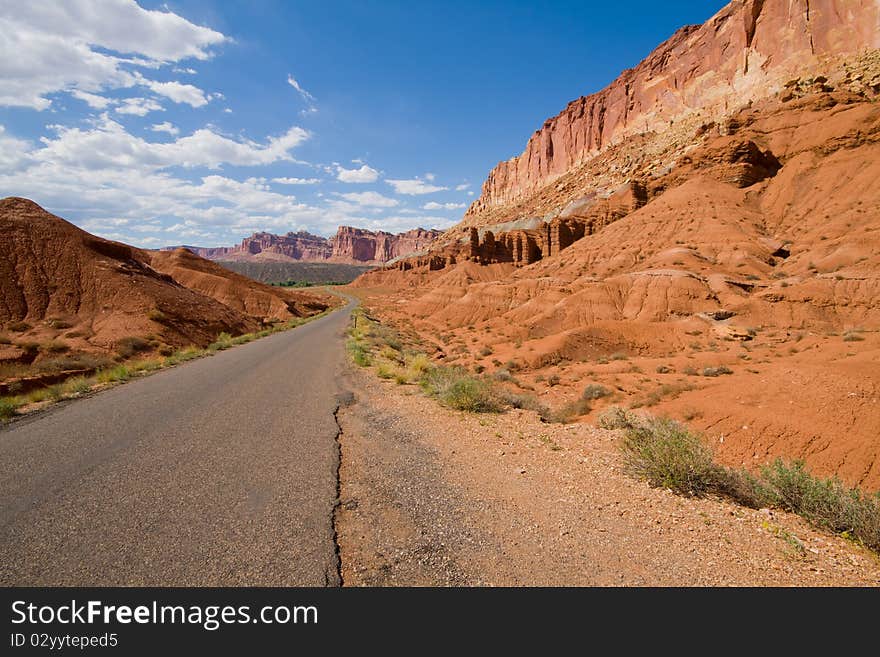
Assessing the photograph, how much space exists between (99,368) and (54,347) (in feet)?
15.6

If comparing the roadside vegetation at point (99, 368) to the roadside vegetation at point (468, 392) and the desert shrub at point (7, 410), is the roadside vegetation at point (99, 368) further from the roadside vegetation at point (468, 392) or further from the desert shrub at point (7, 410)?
the roadside vegetation at point (468, 392)

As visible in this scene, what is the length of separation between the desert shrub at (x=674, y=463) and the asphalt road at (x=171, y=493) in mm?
4194

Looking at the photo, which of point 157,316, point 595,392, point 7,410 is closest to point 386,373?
point 7,410

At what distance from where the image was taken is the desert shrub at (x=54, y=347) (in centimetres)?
1549

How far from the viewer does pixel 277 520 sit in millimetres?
3764

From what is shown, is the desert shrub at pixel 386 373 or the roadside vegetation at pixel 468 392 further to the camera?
the desert shrub at pixel 386 373

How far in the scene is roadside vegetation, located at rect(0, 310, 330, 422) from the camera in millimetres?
8398

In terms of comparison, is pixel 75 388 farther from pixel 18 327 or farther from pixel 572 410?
pixel 572 410

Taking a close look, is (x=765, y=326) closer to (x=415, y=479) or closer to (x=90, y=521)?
(x=415, y=479)

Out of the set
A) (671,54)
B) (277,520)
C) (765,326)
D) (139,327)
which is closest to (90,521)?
(277,520)

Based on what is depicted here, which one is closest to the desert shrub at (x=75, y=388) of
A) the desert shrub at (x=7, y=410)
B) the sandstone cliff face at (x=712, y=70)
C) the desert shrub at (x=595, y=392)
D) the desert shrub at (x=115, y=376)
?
the desert shrub at (x=115, y=376)

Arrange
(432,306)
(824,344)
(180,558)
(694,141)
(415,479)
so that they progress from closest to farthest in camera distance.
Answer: (180,558) → (415,479) → (824,344) → (432,306) → (694,141)

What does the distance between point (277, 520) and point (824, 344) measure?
24.8m

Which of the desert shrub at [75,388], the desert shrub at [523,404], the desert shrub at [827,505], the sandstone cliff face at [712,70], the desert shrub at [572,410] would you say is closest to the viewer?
the desert shrub at [827,505]
